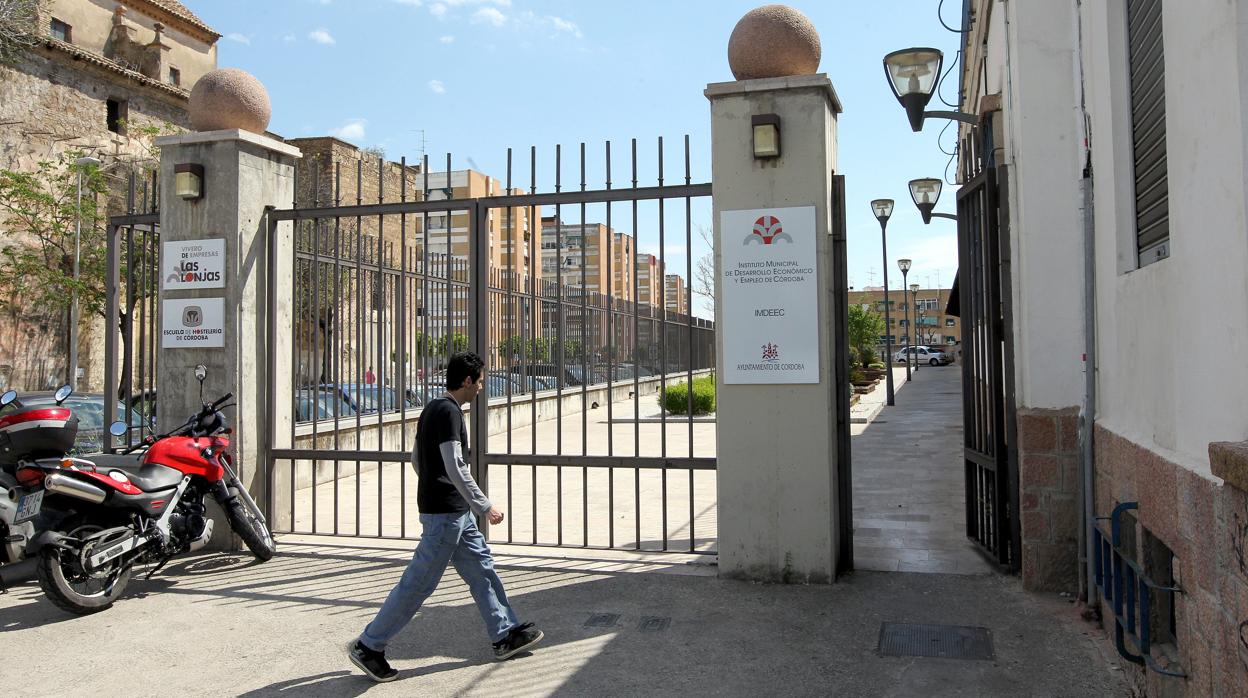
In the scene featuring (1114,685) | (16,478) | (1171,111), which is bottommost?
(1114,685)

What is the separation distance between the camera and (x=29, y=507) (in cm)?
515

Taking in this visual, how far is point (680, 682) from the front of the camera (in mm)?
4059

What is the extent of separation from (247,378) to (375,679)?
11.8 ft

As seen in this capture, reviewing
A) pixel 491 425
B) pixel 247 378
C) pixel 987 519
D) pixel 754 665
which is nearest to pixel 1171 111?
pixel 754 665

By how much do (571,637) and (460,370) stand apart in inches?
61.7

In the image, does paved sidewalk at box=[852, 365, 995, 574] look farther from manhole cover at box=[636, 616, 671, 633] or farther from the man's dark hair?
the man's dark hair

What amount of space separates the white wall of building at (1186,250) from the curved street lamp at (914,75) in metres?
3.12

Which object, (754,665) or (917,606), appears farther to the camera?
(917,606)

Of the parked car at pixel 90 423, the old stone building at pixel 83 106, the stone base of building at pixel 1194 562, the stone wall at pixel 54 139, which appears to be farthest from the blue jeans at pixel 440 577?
the stone wall at pixel 54 139

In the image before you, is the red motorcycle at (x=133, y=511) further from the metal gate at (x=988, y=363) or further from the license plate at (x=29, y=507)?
the metal gate at (x=988, y=363)

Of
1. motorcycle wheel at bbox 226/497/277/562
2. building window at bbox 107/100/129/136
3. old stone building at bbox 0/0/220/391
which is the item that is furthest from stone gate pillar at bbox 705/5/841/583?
building window at bbox 107/100/129/136

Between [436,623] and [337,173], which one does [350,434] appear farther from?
[436,623]

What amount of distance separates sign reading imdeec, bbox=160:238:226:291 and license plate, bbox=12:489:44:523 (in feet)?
7.15

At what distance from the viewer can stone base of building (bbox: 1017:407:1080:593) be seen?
17.3 feet
